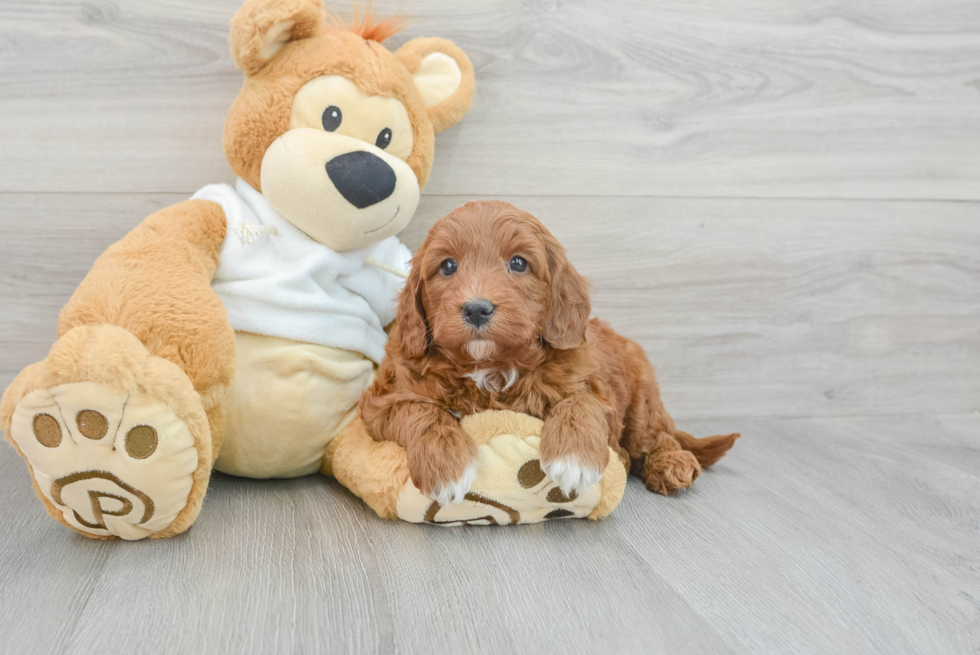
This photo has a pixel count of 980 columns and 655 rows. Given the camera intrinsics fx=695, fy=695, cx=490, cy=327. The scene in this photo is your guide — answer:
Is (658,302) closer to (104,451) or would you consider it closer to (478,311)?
(478,311)

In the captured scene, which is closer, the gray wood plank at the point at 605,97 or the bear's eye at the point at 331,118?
the bear's eye at the point at 331,118

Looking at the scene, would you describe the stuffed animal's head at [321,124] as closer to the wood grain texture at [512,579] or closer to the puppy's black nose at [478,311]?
the puppy's black nose at [478,311]

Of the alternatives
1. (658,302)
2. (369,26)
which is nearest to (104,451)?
(369,26)

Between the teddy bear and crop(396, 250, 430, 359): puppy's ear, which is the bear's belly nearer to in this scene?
the teddy bear

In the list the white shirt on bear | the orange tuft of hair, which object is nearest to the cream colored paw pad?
the white shirt on bear

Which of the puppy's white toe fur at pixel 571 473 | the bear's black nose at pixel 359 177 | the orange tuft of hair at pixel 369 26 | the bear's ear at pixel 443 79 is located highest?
the orange tuft of hair at pixel 369 26

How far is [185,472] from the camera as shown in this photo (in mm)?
1156

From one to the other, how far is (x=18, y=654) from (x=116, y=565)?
0.22 meters

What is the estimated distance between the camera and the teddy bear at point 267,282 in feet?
3.70

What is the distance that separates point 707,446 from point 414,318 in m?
0.78

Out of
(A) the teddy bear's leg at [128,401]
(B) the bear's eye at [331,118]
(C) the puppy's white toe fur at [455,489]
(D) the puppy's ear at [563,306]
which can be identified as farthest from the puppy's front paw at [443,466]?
(B) the bear's eye at [331,118]

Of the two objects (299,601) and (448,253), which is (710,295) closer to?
(448,253)

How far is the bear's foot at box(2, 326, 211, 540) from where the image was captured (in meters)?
1.07

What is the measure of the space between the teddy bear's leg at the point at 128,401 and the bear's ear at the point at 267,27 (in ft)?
1.41
